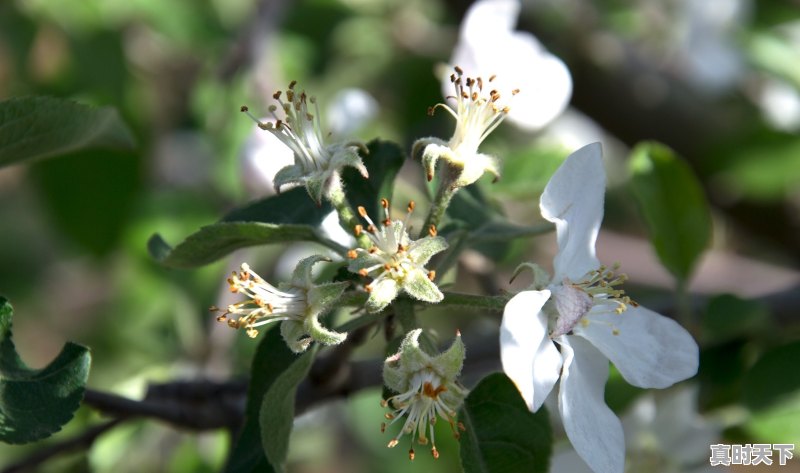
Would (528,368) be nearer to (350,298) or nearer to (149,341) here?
(350,298)

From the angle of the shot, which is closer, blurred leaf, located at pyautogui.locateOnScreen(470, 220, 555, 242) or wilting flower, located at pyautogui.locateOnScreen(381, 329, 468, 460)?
wilting flower, located at pyautogui.locateOnScreen(381, 329, 468, 460)

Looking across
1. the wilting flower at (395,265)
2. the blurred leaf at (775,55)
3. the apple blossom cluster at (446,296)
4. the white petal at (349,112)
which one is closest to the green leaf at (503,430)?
the apple blossom cluster at (446,296)

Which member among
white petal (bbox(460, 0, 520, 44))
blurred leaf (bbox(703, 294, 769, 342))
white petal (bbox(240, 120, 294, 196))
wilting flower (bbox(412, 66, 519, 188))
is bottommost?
blurred leaf (bbox(703, 294, 769, 342))

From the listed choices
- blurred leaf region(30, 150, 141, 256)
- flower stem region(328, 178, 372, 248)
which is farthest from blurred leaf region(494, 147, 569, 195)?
blurred leaf region(30, 150, 141, 256)

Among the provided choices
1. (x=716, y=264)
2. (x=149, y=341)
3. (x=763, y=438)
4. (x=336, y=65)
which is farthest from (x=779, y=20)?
(x=149, y=341)

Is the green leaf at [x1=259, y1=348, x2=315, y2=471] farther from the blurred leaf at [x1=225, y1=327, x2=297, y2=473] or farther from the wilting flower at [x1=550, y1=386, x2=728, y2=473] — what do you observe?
the wilting flower at [x1=550, y1=386, x2=728, y2=473]

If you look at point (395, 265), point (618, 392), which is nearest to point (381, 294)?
point (395, 265)
